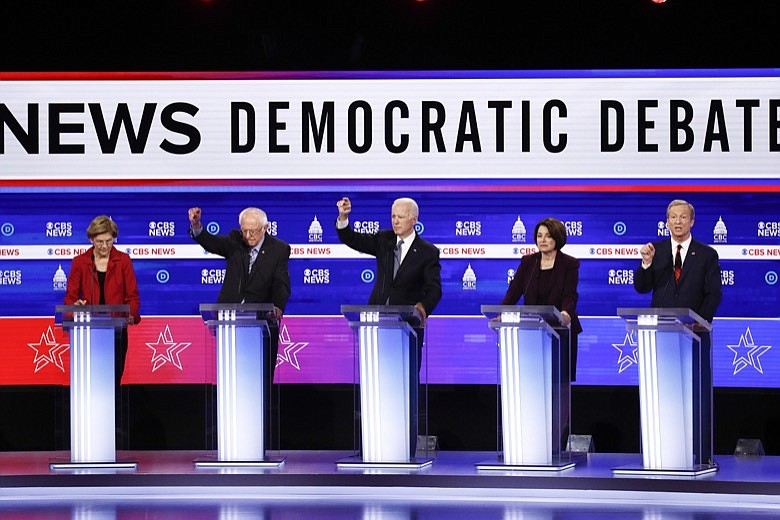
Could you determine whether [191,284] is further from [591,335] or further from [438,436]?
[591,335]

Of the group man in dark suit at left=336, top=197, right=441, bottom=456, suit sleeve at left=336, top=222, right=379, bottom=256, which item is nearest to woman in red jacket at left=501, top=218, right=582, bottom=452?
man in dark suit at left=336, top=197, right=441, bottom=456

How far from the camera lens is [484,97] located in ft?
29.7

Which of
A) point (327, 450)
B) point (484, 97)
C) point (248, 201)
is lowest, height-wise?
point (327, 450)

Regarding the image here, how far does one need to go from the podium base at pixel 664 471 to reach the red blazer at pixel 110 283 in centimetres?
295

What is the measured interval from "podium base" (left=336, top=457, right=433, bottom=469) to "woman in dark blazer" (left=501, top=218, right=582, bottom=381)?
1049 millimetres

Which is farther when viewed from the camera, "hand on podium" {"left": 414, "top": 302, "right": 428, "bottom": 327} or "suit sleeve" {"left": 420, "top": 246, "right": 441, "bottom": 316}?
"suit sleeve" {"left": 420, "top": 246, "right": 441, "bottom": 316}

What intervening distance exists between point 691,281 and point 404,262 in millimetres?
1609

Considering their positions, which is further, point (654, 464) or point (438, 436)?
point (438, 436)

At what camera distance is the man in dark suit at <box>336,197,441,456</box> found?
7773mm

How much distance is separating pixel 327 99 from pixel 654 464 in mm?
3423

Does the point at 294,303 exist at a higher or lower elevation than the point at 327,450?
higher

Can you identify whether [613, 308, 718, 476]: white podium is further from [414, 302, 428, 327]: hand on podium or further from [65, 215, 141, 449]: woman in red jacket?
[65, 215, 141, 449]: woman in red jacket

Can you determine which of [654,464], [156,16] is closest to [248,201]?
[156,16]

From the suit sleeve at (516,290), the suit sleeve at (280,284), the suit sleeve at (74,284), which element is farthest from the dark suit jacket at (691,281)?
the suit sleeve at (74,284)
